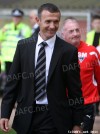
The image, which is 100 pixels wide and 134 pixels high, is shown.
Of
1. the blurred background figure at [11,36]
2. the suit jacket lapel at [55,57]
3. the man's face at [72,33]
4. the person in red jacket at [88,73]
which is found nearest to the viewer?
the suit jacket lapel at [55,57]

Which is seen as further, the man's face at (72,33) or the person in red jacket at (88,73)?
the person in red jacket at (88,73)

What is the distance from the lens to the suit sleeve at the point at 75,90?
192 inches

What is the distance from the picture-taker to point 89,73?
6.46 meters

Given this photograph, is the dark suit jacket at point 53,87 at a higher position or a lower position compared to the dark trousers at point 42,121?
higher

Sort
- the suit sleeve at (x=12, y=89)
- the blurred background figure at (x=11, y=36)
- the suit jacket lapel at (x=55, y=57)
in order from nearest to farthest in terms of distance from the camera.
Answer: the suit jacket lapel at (x=55, y=57) → the suit sleeve at (x=12, y=89) → the blurred background figure at (x=11, y=36)

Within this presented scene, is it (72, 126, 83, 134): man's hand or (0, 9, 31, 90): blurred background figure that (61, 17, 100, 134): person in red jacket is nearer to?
(72, 126, 83, 134): man's hand

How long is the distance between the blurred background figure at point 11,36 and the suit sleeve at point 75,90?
6838mm

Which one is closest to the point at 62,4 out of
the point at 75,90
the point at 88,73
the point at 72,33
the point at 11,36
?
the point at 11,36

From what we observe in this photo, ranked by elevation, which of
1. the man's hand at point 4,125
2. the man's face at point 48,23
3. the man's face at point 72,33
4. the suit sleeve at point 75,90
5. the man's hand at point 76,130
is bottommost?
the man's hand at point 76,130

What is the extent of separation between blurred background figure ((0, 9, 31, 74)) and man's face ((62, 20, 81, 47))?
17.8 feet

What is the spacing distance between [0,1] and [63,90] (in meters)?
14.0

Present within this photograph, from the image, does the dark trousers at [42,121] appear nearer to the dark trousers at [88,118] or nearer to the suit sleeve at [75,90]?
the suit sleeve at [75,90]

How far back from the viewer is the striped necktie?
485 cm

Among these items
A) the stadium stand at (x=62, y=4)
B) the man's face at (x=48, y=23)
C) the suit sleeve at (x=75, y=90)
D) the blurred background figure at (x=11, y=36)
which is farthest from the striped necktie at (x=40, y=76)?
the stadium stand at (x=62, y=4)
